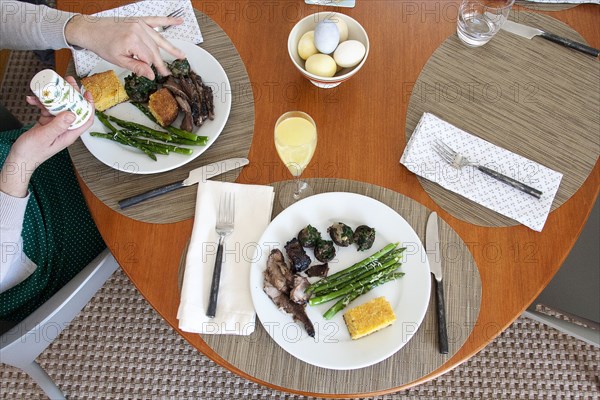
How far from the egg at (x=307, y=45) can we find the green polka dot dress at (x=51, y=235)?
771mm

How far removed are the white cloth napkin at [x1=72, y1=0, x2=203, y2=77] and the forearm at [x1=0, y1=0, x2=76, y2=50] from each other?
59mm

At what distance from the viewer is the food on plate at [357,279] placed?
1121 millimetres

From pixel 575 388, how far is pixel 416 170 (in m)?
1.23

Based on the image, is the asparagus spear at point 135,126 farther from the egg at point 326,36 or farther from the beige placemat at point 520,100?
the beige placemat at point 520,100

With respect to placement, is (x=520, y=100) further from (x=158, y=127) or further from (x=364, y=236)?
(x=158, y=127)

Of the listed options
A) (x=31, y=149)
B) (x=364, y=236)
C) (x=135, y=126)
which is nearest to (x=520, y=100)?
(x=364, y=236)

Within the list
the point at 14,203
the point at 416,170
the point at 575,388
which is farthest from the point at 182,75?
the point at 575,388

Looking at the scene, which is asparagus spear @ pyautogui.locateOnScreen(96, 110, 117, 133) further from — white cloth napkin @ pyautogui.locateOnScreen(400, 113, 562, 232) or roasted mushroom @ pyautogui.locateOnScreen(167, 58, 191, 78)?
white cloth napkin @ pyautogui.locateOnScreen(400, 113, 562, 232)

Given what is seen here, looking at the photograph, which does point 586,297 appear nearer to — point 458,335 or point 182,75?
point 458,335

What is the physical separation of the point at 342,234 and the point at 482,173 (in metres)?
0.37

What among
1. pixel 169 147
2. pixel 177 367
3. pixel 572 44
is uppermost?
pixel 572 44

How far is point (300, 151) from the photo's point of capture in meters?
1.16

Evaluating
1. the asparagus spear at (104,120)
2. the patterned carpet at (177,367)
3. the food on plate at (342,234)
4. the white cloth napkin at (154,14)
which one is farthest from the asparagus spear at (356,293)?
the patterned carpet at (177,367)

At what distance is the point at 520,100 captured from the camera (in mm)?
1293
